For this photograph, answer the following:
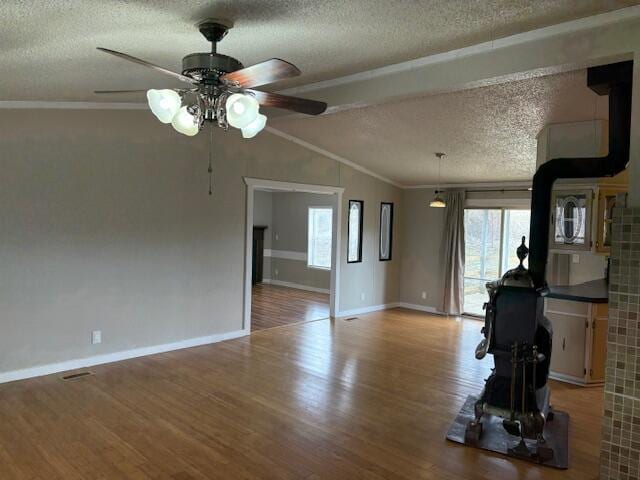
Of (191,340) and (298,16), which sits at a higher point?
(298,16)

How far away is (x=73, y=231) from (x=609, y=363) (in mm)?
4738

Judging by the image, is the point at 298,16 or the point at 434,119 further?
the point at 434,119

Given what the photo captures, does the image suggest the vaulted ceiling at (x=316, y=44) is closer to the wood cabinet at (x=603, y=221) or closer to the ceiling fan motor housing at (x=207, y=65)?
the ceiling fan motor housing at (x=207, y=65)

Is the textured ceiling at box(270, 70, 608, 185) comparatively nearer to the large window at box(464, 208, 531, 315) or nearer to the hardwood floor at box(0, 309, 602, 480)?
the large window at box(464, 208, 531, 315)

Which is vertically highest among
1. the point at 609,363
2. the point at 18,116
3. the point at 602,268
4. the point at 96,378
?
the point at 18,116

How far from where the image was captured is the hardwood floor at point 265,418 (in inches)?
122

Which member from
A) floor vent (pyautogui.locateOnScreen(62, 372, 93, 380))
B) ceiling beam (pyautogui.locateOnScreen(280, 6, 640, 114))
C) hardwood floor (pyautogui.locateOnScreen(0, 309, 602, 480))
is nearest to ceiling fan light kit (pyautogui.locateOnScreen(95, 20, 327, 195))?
ceiling beam (pyautogui.locateOnScreen(280, 6, 640, 114))

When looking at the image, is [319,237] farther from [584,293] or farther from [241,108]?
[241,108]

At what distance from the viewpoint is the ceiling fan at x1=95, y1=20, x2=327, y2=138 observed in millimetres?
2396

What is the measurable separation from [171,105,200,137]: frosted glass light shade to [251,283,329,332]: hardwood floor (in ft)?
14.7

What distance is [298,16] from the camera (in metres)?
2.62

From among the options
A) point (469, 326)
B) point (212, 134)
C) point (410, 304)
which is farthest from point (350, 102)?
point (410, 304)

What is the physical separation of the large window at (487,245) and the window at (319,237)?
3160mm

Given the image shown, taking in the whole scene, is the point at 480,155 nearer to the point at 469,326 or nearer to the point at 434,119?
the point at 434,119
